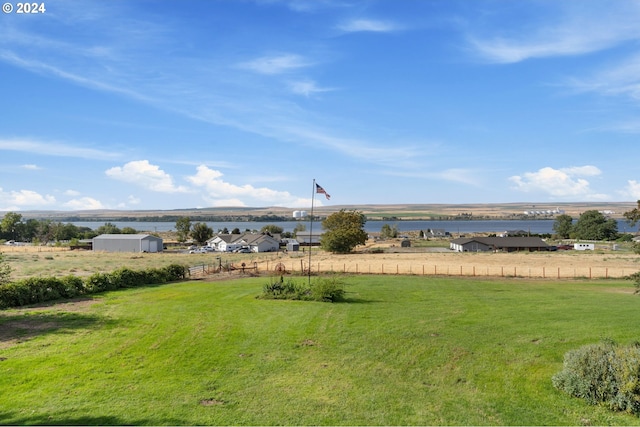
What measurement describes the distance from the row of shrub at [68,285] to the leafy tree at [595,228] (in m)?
135

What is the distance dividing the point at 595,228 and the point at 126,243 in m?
127

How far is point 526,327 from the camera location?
2005 cm

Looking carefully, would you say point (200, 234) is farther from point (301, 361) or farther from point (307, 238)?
point (301, 361)

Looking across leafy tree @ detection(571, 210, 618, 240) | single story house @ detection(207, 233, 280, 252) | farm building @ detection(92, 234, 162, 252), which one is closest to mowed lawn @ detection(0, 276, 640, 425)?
farm building @ detection(92, 234, 162, 252)

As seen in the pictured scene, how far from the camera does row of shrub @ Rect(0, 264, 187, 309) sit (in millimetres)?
26625

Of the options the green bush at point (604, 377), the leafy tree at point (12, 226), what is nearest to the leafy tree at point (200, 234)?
the leafy tree at point (12, 226)

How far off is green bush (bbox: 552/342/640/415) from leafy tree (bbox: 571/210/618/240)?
473 feet

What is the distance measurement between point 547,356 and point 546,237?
14570 cm

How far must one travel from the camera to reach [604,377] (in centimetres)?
1247

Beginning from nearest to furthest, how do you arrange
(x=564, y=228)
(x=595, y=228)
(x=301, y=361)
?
(x=301, y=361), (x=595, y=228), (x=564, y=228)

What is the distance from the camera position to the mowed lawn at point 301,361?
1167 cm

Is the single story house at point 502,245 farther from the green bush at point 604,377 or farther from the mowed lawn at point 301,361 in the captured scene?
the green bush at point 604,377

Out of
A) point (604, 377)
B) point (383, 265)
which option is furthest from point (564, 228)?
point (604, 377)

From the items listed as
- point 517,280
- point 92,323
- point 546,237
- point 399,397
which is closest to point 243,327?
point 92,323
